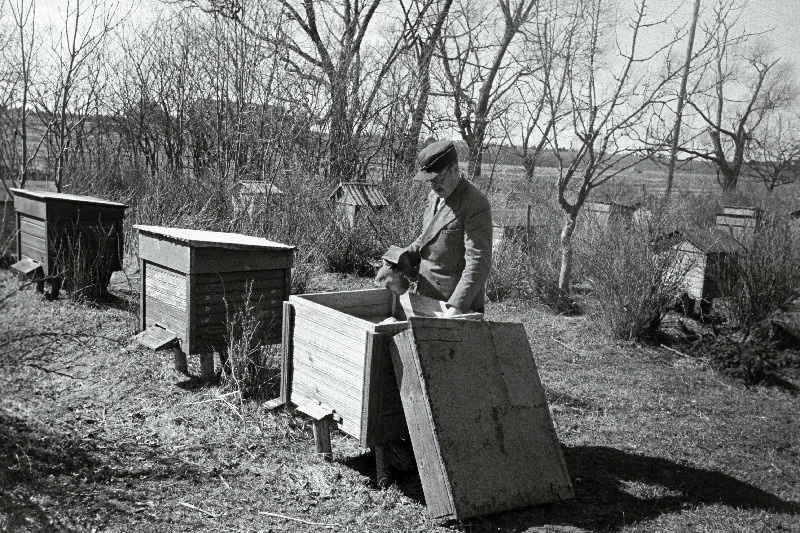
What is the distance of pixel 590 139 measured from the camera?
Answer: 888 centimetres

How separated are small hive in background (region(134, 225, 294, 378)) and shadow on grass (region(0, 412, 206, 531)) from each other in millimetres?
1185

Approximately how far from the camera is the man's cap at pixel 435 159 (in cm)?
457

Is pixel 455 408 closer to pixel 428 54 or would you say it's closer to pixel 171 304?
pixel 171 304

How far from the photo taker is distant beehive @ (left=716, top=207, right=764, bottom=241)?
9.84 metres

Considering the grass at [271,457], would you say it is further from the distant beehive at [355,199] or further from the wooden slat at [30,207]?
the distant beehive at [355,199]

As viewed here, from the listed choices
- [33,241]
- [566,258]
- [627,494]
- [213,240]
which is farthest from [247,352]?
[566,258]

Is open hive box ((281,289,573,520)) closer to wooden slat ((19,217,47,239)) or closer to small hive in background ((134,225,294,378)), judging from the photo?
small hive in background ((134,225,294,378))

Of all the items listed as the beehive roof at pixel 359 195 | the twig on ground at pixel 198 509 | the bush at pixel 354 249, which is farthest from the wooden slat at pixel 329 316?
the beehive roof at pixel 359 195

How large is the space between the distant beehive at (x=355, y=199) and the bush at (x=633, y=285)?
13.6 feet

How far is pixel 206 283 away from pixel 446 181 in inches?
83.3

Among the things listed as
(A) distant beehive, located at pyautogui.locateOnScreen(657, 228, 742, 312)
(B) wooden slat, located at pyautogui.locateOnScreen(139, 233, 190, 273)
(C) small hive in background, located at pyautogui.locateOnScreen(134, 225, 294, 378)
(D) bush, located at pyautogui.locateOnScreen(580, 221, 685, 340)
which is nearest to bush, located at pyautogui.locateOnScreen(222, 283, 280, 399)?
(C) small hive in background, located at pyautogui.locateOnScreen(134, 225, 294, 378)

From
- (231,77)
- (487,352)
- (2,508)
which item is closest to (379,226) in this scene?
(231,77)

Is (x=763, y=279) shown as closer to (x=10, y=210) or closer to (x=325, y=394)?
(x=325, y=394)

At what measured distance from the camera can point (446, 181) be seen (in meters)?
4.67
